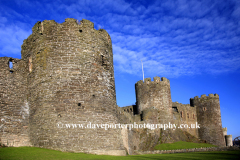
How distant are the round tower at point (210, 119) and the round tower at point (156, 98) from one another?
40.1 ft

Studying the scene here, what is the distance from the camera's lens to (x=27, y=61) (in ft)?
52.6

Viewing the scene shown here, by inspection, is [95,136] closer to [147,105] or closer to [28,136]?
[28,136]

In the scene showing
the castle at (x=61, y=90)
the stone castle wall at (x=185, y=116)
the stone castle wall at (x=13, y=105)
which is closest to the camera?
the castle at (x=61, y=90)

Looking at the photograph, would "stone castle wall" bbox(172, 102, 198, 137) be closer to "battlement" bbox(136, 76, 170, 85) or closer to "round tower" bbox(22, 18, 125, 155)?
"battlement" bbox(136, 76, 170, 85)

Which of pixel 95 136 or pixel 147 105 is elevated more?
pixel 147 105

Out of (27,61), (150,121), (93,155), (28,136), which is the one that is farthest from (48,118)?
(150,121)

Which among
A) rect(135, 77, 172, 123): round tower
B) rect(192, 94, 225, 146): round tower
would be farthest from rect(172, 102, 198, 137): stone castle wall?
rect(135, 77, 172, 123): round tower

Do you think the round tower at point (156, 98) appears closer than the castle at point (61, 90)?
No

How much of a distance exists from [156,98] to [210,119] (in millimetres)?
14478

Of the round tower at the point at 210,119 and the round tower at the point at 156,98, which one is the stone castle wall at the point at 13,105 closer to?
the round tower at the point at 156,98

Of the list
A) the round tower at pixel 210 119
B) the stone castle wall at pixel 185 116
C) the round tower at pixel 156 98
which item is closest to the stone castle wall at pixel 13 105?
the round tower at pixel 156 98

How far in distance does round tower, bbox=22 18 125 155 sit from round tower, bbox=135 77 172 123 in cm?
1789

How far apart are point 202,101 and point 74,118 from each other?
35.1 m

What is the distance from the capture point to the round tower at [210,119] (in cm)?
4197
